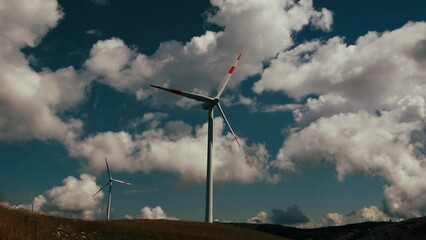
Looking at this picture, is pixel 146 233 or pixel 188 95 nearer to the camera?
pixel 146 233

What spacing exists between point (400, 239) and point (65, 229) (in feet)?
409

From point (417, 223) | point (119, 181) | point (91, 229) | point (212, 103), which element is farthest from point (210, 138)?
point (417, 223)

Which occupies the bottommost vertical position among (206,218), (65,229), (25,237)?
(25,237)

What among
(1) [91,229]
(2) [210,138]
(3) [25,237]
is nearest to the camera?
(3) [25,237]

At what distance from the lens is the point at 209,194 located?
266 feet

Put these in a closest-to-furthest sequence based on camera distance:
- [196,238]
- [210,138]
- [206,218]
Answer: [196,238], [206,218], [210,138]

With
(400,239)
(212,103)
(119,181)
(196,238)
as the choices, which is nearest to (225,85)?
(212,103)

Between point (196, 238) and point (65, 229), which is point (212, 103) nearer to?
point (196, 238)

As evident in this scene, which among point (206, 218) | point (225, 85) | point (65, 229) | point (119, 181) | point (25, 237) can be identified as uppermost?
point (225, 85)

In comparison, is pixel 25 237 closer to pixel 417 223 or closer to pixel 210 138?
pixel 210 138

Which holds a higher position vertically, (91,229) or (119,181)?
(119,181)

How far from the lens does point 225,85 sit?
9662 centimetres

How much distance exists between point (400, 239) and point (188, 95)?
8545 cm

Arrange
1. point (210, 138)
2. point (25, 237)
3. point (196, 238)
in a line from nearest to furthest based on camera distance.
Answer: point (25, 237) → point (196, 238) → point (210, 138)
